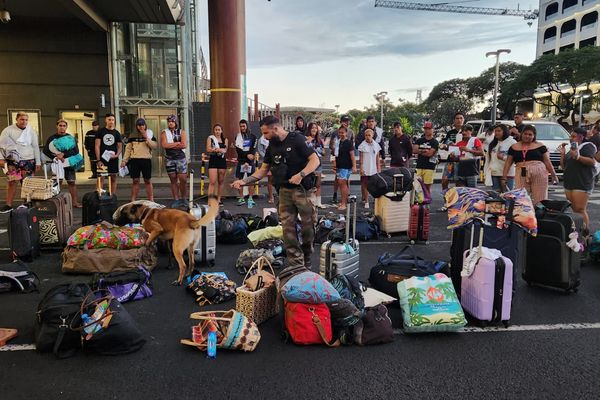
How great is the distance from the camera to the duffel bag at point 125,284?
4.66 meters

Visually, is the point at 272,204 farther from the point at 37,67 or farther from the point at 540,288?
the point at 37,67

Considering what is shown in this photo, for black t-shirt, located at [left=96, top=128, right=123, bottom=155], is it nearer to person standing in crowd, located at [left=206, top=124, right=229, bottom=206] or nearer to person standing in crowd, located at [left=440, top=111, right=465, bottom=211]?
person standing in crowd, located at [left=206, top=124, right=229, bottom=206]

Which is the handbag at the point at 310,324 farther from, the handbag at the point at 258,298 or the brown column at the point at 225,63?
the brown column at the point at 225,63

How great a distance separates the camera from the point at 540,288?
17.1ft

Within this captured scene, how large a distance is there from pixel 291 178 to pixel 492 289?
7.96ft

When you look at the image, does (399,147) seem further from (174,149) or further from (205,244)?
(205,244)

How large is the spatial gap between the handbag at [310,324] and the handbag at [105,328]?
132cm

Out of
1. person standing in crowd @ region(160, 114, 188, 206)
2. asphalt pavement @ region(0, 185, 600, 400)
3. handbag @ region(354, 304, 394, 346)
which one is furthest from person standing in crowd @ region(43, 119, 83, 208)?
handbag @ region(354, 304, 394, 346)

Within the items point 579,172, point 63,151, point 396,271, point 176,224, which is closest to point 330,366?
point 396,271

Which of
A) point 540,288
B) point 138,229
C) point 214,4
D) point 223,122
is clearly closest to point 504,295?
point 540,288

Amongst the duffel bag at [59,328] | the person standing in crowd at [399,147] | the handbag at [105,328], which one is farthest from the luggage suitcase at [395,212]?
the duffel bag at [59,328]

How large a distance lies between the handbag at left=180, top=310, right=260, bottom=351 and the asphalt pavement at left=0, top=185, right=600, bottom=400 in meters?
0.08

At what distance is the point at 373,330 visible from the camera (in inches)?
151

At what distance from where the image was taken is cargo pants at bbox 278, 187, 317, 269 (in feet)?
17.4
